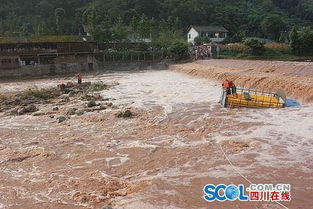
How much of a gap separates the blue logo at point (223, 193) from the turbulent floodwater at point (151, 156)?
191mm

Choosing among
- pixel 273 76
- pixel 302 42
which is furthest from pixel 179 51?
pixel 273 76

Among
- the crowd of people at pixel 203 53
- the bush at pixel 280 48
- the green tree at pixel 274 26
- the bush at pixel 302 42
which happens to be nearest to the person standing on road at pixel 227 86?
the crowd of people at pixel 203 53

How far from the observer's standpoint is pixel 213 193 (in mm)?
7273

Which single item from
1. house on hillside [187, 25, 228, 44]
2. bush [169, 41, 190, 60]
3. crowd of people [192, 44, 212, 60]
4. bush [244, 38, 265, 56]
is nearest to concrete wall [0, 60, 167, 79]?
bush [169, 41, 190, 60]

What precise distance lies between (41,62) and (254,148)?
116 feet

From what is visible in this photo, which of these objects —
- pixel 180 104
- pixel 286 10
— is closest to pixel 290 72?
pixel 180 104

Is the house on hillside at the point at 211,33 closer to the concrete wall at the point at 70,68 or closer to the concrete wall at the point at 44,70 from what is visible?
the concrete wall at the point at 70,68

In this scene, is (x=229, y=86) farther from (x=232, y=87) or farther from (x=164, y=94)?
(x=164, y=94)

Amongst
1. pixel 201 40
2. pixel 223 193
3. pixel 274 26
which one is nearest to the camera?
pixel 223 193

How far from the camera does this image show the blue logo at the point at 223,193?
6996 mm

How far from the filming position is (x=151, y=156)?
9.78 meters

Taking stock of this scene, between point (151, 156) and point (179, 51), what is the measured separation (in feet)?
110

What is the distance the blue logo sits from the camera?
23.0 ft

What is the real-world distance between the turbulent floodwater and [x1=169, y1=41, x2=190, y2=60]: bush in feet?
87.3
